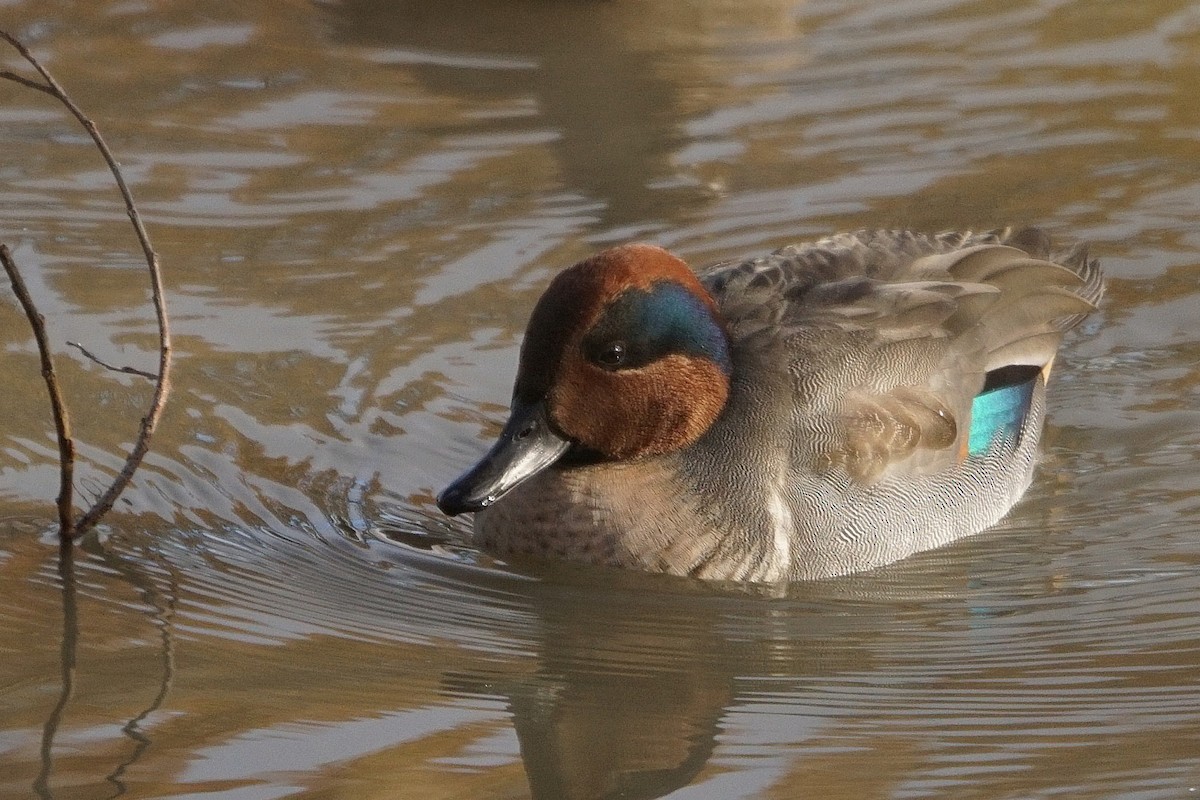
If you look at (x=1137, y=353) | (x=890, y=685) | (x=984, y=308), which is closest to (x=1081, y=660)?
(x=890, y=685)

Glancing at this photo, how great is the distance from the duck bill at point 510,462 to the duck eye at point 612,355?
0.18 metres

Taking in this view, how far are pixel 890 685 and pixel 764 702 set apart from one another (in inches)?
11.4

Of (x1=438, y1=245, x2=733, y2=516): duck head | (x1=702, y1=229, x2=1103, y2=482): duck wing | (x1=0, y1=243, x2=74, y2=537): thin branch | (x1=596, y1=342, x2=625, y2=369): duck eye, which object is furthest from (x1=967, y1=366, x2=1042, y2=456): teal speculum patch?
(x1=0, y1=243, x2=74, y2=537): thin branch

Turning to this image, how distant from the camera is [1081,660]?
14.6 feet

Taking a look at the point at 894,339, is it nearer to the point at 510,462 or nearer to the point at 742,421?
the point at 742,421

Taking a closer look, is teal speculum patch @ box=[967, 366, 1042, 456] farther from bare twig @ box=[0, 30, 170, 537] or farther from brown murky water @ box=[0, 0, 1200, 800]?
bare twig @ box=[0, 30, 170, 537]

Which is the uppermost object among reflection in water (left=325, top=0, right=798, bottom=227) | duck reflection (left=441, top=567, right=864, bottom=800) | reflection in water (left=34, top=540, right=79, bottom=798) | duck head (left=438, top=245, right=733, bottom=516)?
reflection in water (left=325, top=0, right=798, bottom=227)

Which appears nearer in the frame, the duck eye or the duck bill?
the duck bill

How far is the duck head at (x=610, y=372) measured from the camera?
4793 mm

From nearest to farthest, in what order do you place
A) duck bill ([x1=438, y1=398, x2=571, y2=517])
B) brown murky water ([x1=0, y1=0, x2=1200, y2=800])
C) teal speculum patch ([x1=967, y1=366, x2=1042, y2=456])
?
1. brown murky water ([x1=0, y1=0, x2=1200, y2=800])
2. duck bill ([x1=438, y1=398, x2=571, y2=517])
3. teal speculum patch ([x1=967, y1=366, x2=1042, y2=456])

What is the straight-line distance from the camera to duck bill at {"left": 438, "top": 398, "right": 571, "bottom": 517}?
15.6ft

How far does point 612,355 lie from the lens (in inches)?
192

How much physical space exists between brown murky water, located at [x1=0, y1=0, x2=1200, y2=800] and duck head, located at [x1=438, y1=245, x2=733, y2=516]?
33 centimetres

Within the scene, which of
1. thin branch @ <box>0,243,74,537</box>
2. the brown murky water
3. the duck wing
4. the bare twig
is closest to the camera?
the brown murky water
